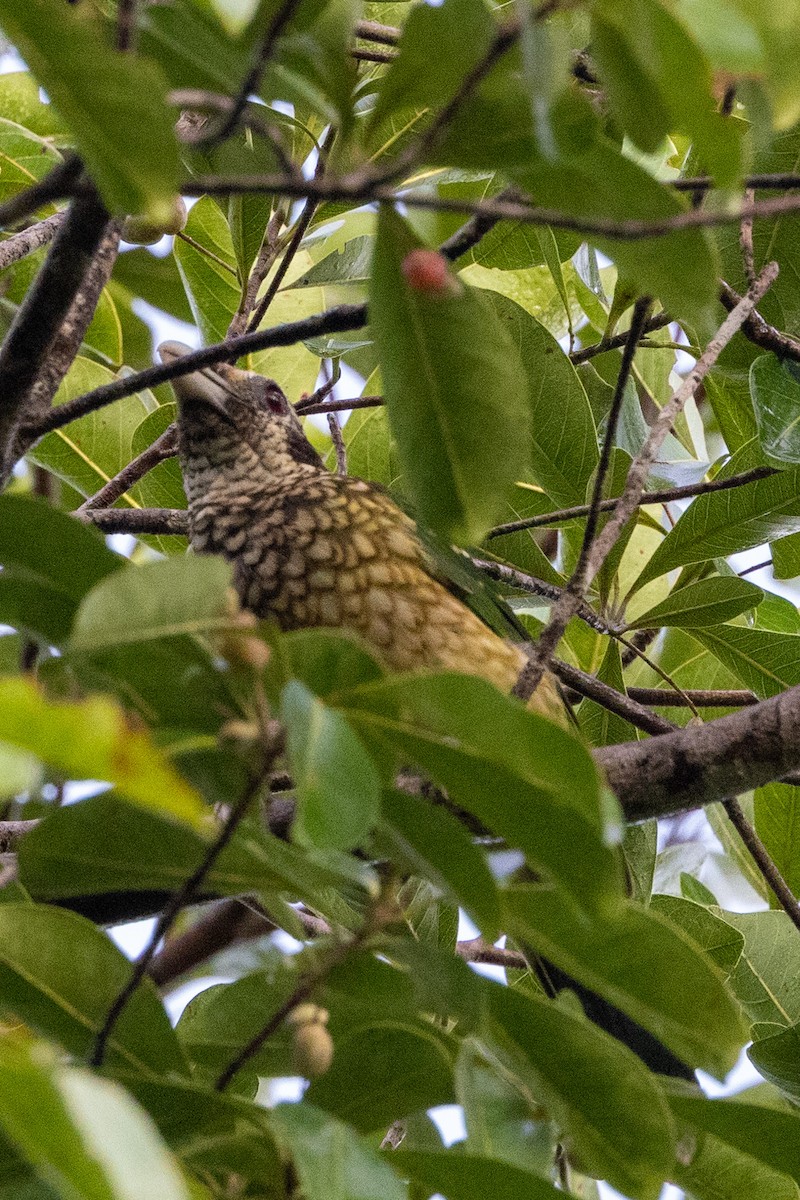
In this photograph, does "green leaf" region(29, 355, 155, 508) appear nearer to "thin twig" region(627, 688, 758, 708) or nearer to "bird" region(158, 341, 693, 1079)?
"bird" region(158, 341, 693, 1079)

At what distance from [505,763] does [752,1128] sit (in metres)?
0.52

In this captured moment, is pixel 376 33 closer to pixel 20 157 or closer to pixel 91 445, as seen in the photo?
pixel 20 157

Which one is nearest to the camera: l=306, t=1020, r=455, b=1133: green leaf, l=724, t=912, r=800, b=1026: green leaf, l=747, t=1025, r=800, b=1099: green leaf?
l=306, t=1020, r=455, b=1133: green leaf

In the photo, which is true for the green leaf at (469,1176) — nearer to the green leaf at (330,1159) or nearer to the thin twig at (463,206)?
the green leaf at (330,1159)

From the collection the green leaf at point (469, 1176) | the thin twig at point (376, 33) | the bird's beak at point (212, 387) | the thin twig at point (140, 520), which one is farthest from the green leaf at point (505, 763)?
the bird's beak at point (212, 387)

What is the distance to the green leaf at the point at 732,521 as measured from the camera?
2.59 m

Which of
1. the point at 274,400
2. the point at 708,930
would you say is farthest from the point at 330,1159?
the point at 274,400

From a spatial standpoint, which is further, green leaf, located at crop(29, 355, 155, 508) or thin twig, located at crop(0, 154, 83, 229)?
green leaf, located at crop(29, 355, 155, 508)

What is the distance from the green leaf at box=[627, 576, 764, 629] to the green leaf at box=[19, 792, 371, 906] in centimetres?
151

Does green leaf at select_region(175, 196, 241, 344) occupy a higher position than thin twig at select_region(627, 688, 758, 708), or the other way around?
green leaf at select_region(175, 196, 241, 344)

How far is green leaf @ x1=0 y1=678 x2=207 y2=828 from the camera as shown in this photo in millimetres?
836

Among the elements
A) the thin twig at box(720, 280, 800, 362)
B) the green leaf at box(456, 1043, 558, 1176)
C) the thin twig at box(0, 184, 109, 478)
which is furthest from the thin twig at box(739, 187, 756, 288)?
the green leaf at box(456, 1043, 558, 1176)

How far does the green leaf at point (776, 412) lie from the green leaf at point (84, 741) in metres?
1.70

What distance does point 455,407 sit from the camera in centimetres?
142
